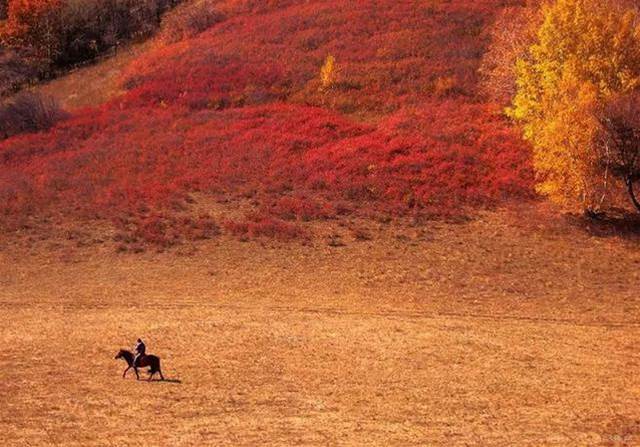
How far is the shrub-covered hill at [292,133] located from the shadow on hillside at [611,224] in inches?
171

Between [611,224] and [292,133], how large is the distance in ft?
72.5

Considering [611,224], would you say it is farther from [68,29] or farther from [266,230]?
[68,29]

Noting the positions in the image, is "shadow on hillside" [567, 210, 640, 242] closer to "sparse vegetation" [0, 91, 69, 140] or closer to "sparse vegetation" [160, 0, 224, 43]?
"sparse vegetation" [0, 91, 69, 140]

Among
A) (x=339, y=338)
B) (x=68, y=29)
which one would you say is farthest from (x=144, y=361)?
(x=68, y=29)

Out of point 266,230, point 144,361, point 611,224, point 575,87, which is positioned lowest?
point 144,361

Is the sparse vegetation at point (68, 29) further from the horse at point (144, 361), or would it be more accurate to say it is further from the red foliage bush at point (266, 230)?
the horse at point (144, 361)

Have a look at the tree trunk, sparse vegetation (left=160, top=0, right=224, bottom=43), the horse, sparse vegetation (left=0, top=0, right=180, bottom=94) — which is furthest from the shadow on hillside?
sparse vegetation (left=0, top=0, right=180, bottom=94)

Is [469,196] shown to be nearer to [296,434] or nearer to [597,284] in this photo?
[597,284]

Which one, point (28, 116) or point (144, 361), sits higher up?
point (28, 116)

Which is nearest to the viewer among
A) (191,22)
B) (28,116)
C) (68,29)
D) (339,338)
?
(339,338)

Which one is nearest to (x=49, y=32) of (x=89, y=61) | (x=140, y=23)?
(x=89, y=61)

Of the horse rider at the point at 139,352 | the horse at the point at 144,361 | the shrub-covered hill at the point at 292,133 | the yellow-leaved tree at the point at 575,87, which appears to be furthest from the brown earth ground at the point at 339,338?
the shrub-covered hill at the point at 292,133

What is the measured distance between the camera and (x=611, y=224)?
39.0m

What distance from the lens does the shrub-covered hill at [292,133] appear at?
4166 centimetres
